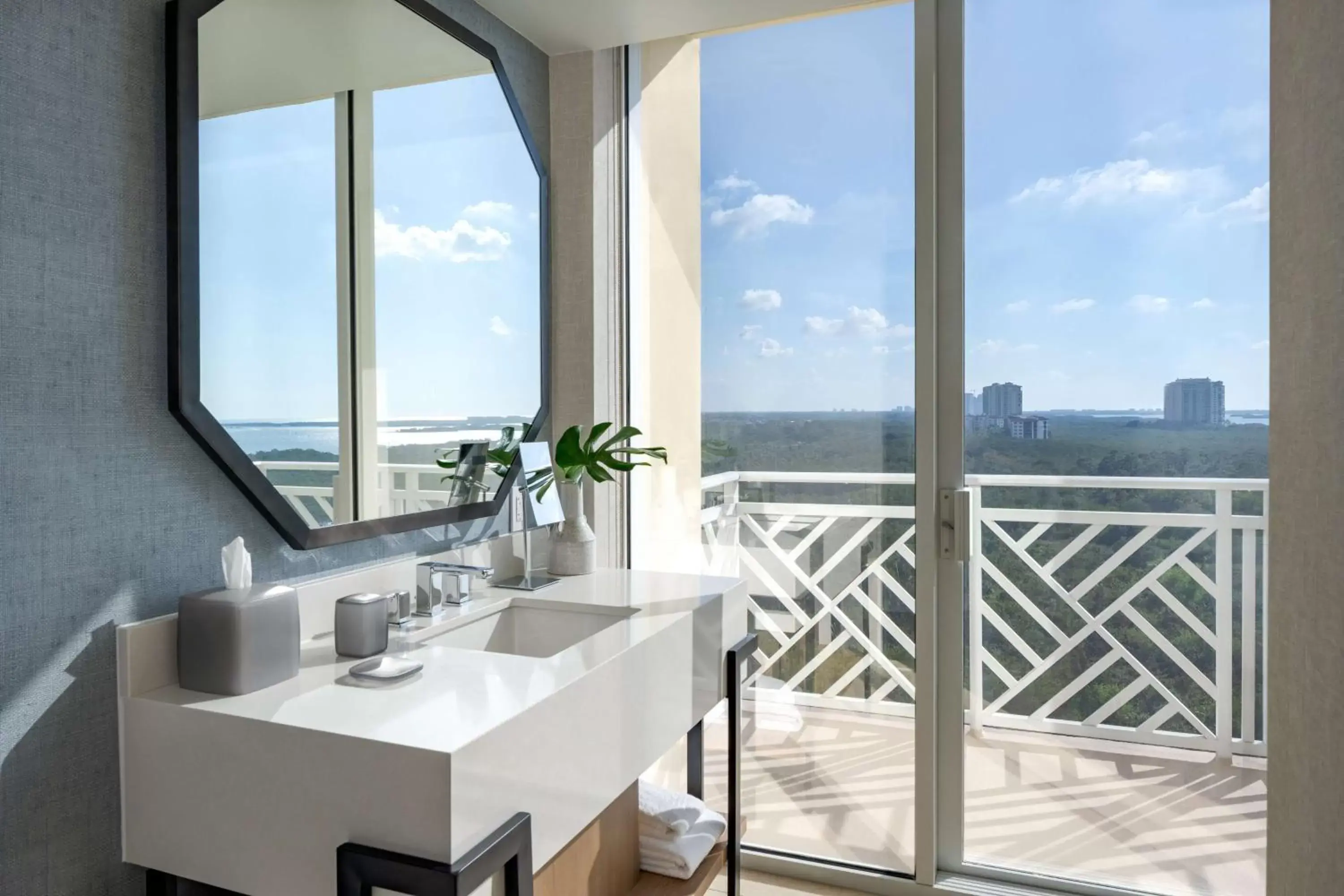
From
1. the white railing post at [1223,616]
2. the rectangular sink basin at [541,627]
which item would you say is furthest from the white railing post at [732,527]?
the white railing post at [1223,616]

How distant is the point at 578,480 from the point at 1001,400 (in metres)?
1.05

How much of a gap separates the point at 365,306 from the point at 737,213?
1106 millimetres

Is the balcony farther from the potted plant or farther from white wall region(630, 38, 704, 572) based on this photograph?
the potted plant

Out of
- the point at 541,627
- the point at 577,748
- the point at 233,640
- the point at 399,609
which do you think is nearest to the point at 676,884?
the point at 541,627

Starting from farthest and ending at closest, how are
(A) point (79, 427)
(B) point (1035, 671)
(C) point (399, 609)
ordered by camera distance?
1. (B) point (1035, 671)
2. (C) point (399, 609)
3. (A) point (79, 427)

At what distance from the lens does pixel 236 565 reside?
1.24 m

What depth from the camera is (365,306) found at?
158cm

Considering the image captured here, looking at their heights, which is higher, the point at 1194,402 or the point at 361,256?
the point at 361,256

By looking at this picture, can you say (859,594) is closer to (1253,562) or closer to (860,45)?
(1253,562)

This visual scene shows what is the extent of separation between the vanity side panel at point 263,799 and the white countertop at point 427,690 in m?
0.02

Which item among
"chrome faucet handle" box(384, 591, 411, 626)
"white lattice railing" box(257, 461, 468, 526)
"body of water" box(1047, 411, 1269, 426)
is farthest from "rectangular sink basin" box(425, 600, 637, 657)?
"body of water" box(1047, 411, 1269, 426)

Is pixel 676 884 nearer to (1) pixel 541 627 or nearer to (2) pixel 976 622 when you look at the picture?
(1) pixel 541 627

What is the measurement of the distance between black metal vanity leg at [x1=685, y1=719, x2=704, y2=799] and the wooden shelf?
Result: 15 centimetres

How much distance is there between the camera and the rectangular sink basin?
1.71m
